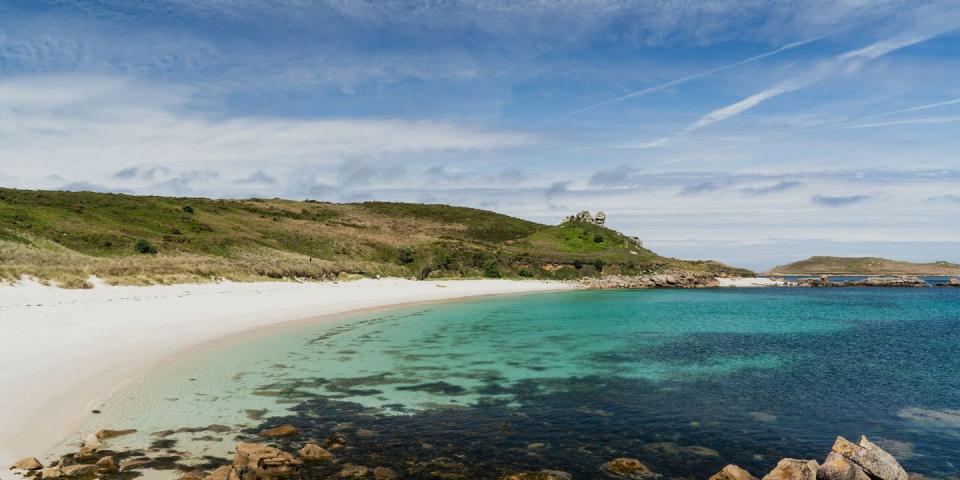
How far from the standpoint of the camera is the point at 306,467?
9.91 m

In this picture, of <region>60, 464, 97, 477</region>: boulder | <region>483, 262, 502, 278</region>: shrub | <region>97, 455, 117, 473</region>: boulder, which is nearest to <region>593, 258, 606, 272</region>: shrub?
<region>483, 262, 502, 278</region>: shrub

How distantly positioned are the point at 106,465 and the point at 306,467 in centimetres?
321

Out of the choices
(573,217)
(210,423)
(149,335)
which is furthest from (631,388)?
(573,217)

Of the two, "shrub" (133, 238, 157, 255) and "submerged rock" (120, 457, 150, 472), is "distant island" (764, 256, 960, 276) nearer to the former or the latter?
"shrub" (133, 238, 157, 255)

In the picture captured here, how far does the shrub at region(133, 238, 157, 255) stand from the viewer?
49.5 m

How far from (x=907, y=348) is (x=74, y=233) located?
6293 cm

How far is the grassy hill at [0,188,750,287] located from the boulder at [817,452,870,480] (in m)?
32.1

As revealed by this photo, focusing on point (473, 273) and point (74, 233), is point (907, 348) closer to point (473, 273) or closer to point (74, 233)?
point (473, 273)

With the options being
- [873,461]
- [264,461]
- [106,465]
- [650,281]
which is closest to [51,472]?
[106,465]

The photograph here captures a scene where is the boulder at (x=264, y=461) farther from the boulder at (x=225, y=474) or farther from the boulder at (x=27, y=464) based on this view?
the boulder at (x=27, y=464)

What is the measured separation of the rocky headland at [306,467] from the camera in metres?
8.82

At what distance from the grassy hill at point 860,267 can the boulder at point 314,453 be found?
6445 inches

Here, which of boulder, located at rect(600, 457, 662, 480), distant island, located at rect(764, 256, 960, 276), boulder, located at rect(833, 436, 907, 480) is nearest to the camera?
boulder, located at rect(833, 436, 907, 480)

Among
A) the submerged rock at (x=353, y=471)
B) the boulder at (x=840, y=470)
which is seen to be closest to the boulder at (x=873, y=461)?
the boulder at (x=840, y=470)
